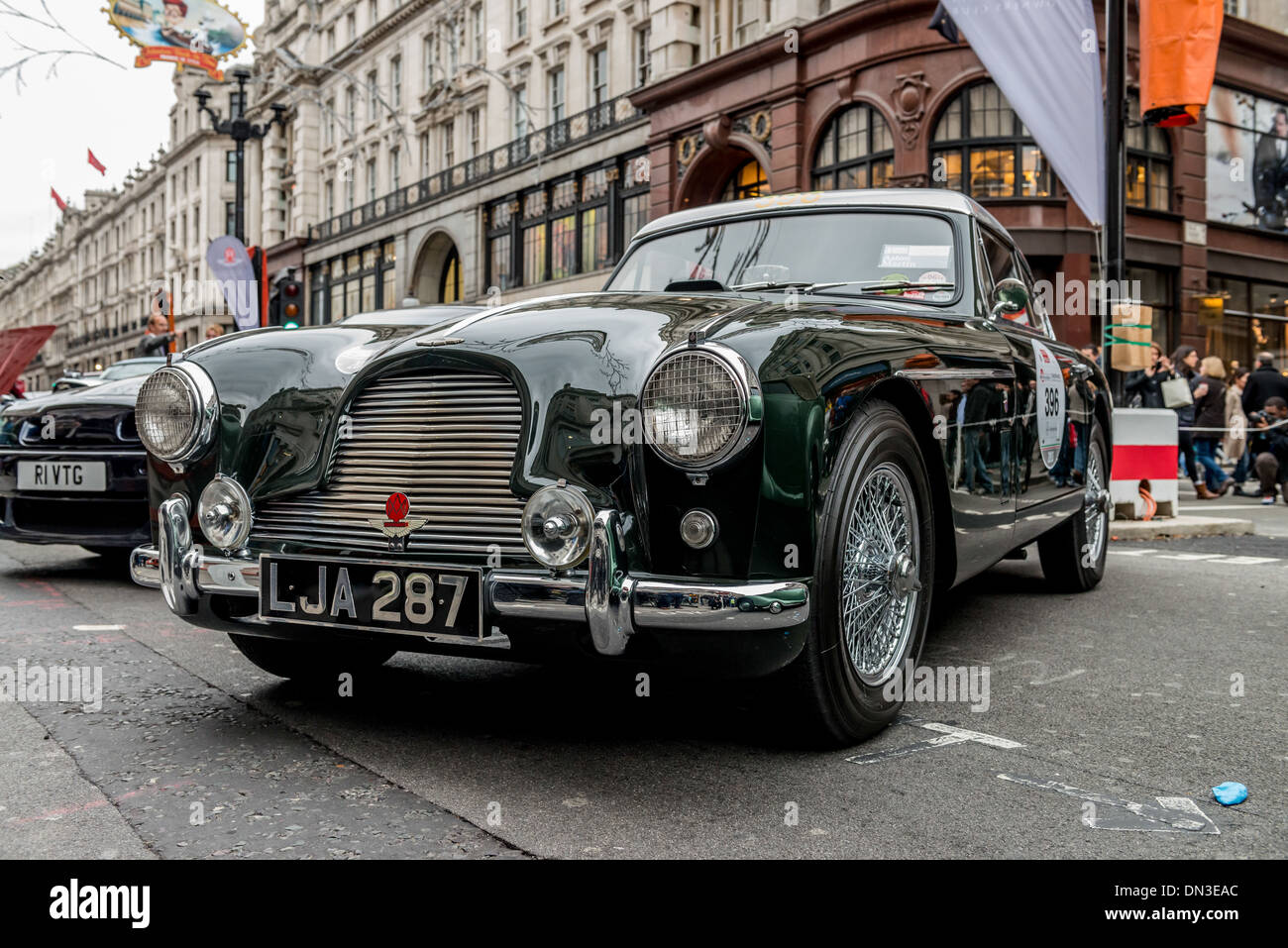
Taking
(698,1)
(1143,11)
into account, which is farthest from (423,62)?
(1143,11)

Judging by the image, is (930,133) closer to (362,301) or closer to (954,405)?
(954,405)

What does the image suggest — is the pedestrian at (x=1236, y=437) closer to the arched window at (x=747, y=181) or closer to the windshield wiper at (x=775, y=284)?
the arched window at (x=747, y=181)

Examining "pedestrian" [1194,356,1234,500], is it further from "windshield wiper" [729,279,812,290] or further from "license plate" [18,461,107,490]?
"license plate" [18,461,107,490]

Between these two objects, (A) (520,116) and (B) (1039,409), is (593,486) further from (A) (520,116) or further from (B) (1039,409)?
(A) (520,116)

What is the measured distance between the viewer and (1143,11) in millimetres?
8648

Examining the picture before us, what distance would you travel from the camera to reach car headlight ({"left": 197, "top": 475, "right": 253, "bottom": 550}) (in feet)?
9.86

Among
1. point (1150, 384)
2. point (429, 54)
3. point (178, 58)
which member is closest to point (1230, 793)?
point (1150, 384)

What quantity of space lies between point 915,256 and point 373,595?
244 cm

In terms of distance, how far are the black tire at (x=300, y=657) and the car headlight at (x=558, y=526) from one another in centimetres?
115

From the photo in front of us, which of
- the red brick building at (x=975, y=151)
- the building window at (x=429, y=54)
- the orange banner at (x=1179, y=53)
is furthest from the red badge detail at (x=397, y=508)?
the building window at (x=429, y=54)

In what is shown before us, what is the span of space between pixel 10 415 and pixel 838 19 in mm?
17492

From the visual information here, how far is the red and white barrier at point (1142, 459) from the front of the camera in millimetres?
8984

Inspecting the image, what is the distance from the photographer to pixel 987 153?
19.6 metres

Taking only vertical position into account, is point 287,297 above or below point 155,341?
above
